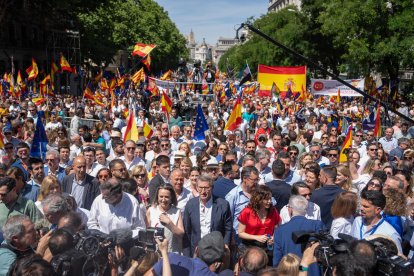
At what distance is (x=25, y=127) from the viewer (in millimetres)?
10641

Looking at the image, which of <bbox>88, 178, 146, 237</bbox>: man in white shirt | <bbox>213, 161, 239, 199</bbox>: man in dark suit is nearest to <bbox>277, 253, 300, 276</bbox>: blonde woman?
<bbox>88, 178, 146, 237</bbox>: man in white shirt

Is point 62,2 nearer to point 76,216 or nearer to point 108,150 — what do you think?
point 108,150

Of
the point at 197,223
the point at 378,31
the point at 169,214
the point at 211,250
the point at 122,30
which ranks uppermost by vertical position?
the point at 122,30

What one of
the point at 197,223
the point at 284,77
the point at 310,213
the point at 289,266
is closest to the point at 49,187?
the point at 197,223

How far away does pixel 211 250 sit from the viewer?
362cm

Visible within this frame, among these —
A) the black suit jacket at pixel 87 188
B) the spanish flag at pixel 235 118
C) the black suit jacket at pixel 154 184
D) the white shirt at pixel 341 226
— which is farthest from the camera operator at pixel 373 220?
the spanish flag at pixel 235 118

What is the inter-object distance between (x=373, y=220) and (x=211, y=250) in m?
1.76

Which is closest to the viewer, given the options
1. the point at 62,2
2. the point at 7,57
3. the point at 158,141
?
the point at 158,141

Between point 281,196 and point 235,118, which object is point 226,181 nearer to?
point 281,196

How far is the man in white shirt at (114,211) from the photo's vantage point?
500 centimetres

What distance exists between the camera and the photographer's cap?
360cm

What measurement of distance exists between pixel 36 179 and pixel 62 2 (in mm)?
29393

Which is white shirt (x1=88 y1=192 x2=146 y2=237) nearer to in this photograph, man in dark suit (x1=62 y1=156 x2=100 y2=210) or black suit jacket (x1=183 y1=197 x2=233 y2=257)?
black suit jacket (x1=183 y1=197 x2=233 y2=257)

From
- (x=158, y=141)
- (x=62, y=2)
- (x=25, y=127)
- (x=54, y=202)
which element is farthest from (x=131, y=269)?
(x=62, y=2)
